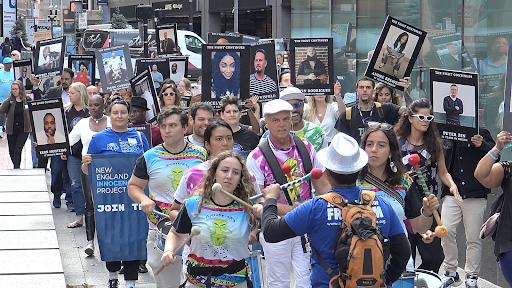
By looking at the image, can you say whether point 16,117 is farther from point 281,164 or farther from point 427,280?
point 427,280

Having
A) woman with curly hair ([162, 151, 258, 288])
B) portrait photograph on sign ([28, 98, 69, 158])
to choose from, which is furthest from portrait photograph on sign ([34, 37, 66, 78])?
woman with curly hair ([162, 151, 258, 288])

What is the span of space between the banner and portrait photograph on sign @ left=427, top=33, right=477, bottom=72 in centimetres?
446


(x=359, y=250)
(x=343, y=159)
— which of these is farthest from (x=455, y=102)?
(x=359, y=250)

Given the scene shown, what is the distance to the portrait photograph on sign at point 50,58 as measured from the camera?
14453mm

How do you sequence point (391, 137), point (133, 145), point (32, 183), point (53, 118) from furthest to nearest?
point (32, 183), point (53, 118), point (133, 145), point (391, 137)

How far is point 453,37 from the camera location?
33.1 ft

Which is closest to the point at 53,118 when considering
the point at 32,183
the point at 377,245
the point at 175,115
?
the point at 32,183

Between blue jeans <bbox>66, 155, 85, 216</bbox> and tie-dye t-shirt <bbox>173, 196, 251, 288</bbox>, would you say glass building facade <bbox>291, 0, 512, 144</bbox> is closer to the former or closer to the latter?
blue jeans <bbox>66, 155, 85, 216</bbox>

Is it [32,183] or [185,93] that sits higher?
[185,93]

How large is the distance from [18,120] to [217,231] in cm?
990

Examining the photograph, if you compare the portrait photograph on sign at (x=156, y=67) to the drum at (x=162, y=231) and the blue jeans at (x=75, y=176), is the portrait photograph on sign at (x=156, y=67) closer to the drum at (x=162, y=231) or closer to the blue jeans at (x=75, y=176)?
the blue jeans at (x=75, y=176)

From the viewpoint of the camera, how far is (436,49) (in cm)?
1072

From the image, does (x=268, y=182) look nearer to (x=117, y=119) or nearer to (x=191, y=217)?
(x=191, y=217)

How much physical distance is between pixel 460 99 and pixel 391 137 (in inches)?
90.4
